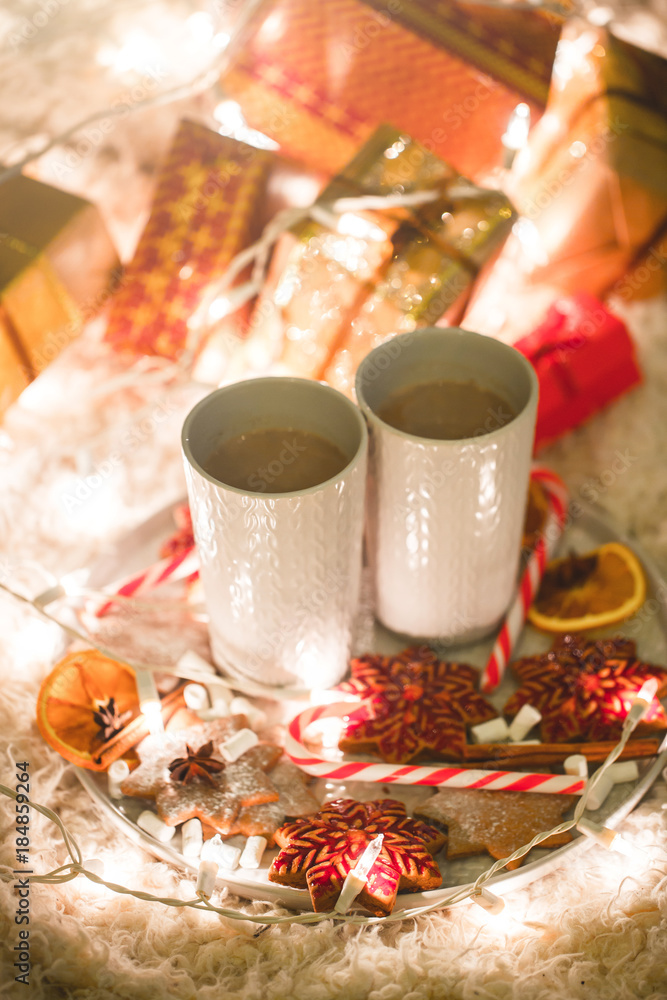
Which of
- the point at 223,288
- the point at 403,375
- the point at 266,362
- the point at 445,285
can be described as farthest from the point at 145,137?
the point at 403,375

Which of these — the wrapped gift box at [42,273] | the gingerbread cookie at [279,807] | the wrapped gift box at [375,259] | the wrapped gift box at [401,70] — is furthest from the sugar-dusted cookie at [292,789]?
the wrapped gift box at [401,70]

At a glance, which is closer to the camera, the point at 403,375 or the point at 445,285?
the point at 403,375

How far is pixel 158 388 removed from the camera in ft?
3.91

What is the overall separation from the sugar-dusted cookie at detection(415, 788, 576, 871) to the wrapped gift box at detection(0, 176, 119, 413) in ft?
2.25

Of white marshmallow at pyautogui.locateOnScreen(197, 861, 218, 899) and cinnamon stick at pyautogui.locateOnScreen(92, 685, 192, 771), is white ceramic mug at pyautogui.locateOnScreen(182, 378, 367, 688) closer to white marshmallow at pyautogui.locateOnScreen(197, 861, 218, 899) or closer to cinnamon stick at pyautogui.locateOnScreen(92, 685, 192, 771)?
cinnamon stick at pyautogui.locateOnScreen(92, 685, 192, 771)

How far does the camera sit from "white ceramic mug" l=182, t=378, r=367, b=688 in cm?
71

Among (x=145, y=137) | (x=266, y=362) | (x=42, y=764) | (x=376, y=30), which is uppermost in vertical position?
(x=376, y=30)

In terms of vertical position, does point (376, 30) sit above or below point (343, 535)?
above

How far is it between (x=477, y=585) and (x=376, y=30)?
0.79 m

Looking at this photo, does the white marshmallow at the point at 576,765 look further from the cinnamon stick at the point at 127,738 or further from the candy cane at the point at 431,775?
the cinnamon stick at the point at 127,738

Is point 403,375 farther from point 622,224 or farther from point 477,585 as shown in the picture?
point 622,224

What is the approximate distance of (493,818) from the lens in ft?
2.43

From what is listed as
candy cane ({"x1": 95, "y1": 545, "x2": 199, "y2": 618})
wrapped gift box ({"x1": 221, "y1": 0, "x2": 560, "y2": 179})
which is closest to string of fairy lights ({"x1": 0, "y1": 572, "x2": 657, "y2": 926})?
candy cane ({"x1": 95, "y1": 545, "x2": 199, "y2": 618})

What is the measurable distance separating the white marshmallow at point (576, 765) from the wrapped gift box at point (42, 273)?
742 millimetres
